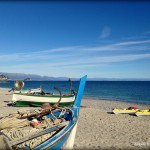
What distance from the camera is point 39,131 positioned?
30.4 feet

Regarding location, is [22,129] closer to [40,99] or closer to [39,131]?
[39,131]

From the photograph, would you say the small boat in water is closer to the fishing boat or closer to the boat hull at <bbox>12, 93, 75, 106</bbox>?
the boat hull at <bbox>12, 93, 75, 106</bbox>

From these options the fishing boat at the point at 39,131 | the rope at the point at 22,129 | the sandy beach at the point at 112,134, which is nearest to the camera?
the fishing boat at the point at 39,131

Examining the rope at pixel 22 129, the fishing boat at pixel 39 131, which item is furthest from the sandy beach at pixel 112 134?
the rope at pixel 22 129

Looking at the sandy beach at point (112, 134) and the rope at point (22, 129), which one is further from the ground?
the rope at point (22, 129)

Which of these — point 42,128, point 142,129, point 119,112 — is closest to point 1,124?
point 42,128

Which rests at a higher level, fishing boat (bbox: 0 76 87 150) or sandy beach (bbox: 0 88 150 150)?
fishing boat (bbox: 0 76 87 150)

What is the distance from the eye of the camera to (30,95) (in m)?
24.3

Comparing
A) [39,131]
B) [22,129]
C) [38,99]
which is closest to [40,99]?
[38,99]

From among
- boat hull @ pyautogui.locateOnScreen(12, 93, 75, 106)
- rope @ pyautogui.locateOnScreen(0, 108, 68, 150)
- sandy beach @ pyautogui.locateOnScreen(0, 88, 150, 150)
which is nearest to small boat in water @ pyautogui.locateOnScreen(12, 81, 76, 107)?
boat hull @ pyautogui.locateOnScreen(12, 93, 75, 106)

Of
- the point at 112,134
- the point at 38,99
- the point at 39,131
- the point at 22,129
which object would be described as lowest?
the point at 112,134

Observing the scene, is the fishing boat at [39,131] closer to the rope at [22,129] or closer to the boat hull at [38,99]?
the rope at [22,129]

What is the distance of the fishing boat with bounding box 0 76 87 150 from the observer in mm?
8203

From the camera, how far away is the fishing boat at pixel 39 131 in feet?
26.9
